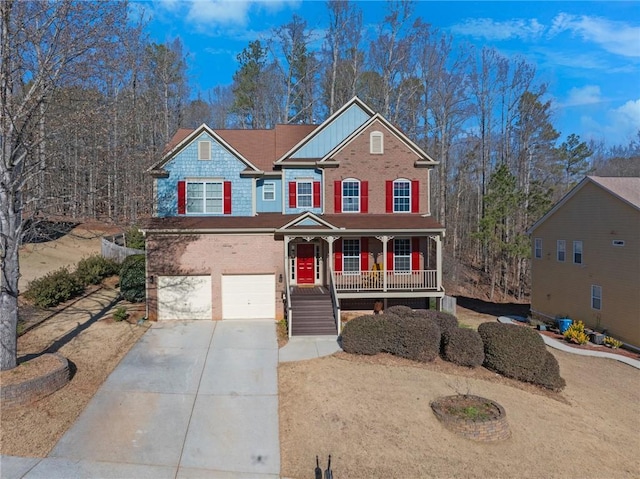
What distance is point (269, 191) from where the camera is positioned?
64.7 ft

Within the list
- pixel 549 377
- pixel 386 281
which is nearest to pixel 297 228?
pixel 386 281

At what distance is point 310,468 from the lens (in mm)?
7730

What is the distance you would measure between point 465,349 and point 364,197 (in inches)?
345

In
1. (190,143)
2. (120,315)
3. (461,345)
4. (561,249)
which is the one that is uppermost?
(190,143)

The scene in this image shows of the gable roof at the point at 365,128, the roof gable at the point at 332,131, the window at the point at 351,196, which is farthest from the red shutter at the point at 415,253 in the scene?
the roof gable at the point at 332,131

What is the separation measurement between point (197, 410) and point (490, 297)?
86.6 feet

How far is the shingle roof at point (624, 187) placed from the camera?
17500mm

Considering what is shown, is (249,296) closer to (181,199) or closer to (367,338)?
(181,199)

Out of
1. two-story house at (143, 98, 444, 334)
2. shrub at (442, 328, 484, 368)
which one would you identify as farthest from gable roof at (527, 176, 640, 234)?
shrub at (442, 328, 484, 368)

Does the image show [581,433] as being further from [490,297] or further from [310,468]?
[490,297]

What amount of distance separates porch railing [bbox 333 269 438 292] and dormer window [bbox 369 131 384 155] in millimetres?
5707

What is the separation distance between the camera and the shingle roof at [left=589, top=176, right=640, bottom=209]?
1750 cm

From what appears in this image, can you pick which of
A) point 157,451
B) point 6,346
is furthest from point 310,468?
point 6,346

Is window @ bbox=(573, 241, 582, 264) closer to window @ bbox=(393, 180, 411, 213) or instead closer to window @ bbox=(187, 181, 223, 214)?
window @ bbox=(393, 180, 411, 213)
